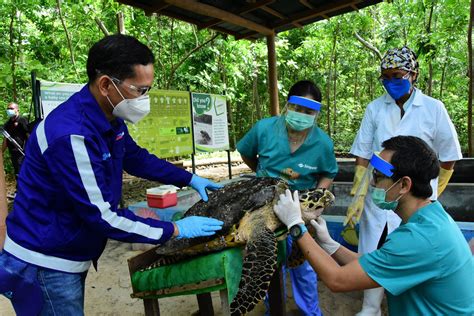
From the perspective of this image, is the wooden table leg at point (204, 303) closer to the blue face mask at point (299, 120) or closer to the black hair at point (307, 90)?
the blue face mask at point (299, 120)

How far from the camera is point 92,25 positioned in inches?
389

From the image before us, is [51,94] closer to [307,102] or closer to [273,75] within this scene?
[307,102]

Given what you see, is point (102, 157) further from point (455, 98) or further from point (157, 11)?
point (455, 98)

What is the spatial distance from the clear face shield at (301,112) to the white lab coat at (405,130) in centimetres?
62

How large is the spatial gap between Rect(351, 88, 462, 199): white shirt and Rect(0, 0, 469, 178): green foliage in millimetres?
4898

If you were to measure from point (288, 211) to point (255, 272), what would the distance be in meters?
0.34

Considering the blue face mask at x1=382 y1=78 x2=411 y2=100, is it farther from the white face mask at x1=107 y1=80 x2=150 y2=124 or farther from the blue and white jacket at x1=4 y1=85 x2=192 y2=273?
the blue and white jacket at x1=4 y1=85 x2=192 y2=273

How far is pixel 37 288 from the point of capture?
49.9 inches

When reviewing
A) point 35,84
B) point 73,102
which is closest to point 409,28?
point 35,84

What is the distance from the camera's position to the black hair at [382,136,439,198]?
1.32 meters

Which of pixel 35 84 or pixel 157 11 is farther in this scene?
pixel 157 11

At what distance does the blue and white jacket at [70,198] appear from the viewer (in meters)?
1.16

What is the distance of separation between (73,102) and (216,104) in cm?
444

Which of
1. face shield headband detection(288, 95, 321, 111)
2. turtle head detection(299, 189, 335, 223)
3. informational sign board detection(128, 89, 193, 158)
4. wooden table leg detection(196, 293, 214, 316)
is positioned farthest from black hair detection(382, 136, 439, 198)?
informational sign board detection(128, 89, 193, 158)
